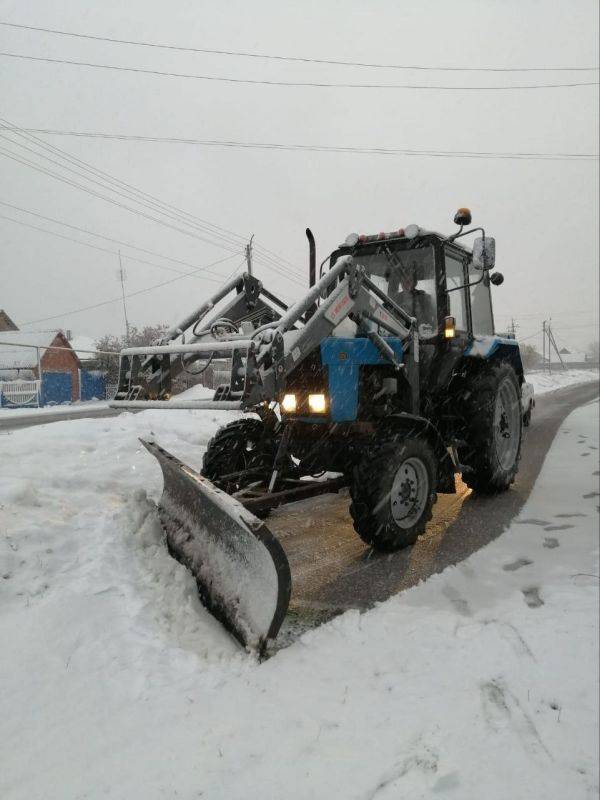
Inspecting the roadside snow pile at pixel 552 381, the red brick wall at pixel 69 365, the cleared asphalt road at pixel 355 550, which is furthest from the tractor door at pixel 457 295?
the roadside snow pile at pixel 552 381

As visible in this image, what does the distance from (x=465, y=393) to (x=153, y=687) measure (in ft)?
12.1

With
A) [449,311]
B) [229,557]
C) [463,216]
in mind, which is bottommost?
[229,557]

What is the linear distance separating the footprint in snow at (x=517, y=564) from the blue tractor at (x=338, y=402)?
2.07 feet

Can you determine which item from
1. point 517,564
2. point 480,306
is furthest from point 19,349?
point 480,306

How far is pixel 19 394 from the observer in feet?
19.5

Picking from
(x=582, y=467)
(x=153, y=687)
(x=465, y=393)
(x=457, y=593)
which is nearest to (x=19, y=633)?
(x=153, y=687)

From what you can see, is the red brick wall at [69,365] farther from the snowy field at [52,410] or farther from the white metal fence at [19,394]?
the white metal fence at [19,394]

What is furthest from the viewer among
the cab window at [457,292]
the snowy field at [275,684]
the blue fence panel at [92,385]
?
the blue fence panel at [92,385]

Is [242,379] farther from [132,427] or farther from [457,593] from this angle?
[132,427]

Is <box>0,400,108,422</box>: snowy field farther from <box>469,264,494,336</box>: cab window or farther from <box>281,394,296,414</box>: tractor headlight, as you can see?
<box>469,264,494,336</box>: cab window

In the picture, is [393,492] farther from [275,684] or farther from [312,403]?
[275,684]

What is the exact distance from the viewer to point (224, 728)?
6.22 feet

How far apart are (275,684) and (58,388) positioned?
27.0 feet

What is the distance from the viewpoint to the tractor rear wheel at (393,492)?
3430mm
